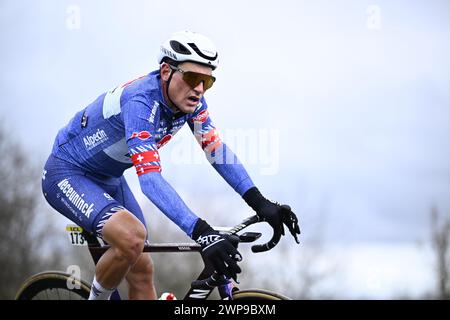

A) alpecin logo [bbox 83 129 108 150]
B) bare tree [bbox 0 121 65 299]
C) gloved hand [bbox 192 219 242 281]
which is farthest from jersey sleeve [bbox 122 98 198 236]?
bare tree [bbox 0 121 65 299]

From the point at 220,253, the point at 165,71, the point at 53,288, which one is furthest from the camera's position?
the point at 53,288

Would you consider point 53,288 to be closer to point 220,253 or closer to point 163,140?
point 163,140

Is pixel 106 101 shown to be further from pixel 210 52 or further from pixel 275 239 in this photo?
pixel 275 239

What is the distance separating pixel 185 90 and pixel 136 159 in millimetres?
754

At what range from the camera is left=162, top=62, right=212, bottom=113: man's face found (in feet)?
20.0

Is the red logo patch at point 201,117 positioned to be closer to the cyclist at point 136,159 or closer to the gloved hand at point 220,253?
the cyclist at point 136,159

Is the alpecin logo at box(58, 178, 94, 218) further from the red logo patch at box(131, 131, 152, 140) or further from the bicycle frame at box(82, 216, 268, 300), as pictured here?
the red logo patch at box(131, 131, 152, 140)

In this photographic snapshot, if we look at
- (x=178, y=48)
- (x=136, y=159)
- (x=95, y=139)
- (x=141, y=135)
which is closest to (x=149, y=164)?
(x=136, y=159)

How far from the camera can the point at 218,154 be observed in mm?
6527

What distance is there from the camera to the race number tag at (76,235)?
261 inches

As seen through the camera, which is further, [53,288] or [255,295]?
[53,288]
